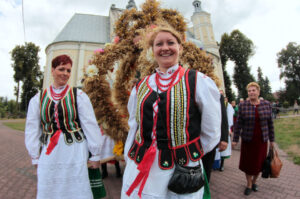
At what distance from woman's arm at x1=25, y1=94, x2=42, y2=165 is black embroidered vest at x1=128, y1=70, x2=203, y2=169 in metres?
1.43

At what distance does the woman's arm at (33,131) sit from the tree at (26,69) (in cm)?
4305

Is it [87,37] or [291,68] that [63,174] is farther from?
[291,68]

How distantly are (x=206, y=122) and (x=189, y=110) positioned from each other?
0.56 ft

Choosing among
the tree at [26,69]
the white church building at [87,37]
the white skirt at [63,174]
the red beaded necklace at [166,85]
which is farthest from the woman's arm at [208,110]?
the tree at [26,69]

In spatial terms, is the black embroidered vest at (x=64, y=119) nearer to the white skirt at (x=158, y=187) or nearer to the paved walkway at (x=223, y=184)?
the white skirt at (x=158, y=187)

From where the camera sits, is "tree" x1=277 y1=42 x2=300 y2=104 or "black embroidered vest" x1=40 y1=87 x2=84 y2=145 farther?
"tree" x1=277 y1=42 x2=300 y2=104

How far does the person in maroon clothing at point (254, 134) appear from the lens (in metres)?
3.69

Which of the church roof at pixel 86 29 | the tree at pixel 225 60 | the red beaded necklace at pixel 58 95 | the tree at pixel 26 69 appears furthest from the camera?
the tree at pixel 225 60

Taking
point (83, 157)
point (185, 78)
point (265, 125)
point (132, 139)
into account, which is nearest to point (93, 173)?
point (83, 157)

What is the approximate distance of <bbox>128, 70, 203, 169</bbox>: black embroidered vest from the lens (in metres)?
1.47

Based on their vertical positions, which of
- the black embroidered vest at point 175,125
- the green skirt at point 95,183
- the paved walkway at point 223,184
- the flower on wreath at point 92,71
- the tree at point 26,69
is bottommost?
the paved walkway at point 223,184

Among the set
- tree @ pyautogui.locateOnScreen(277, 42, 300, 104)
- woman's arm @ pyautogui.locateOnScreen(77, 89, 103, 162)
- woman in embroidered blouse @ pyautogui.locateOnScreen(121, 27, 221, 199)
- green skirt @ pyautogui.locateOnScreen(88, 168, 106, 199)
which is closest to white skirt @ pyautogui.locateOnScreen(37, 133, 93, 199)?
woman's arm @ pyautogui.locateOnScreen(77, 89, 103, 162)

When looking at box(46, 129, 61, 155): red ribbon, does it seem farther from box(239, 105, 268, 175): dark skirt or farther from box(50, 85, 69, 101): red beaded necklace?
box(239, 105, 268, 175): dark skirt

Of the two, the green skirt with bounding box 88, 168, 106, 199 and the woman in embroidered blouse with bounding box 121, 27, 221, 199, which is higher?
the woman in embroidered blouse with bounding box 121, 27, 221, 199
